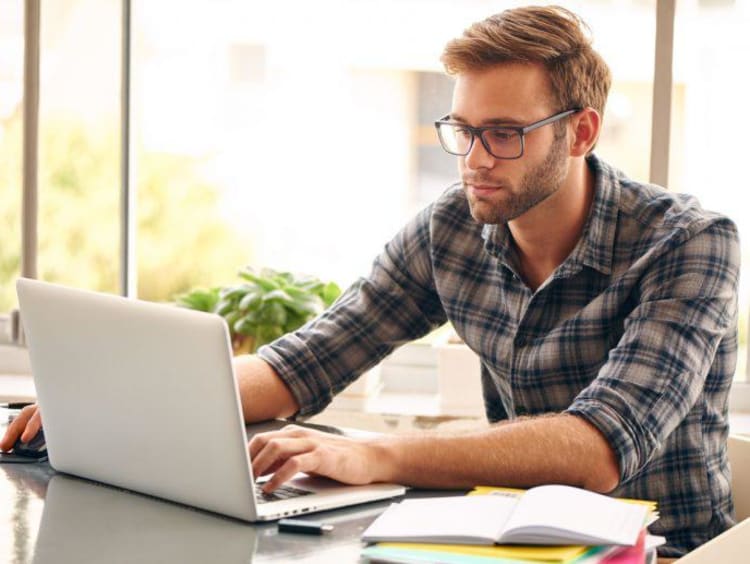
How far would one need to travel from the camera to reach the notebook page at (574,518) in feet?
4.32

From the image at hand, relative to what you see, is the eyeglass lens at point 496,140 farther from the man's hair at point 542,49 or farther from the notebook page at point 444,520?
the notebook page at point 444,520

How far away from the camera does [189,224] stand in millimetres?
3691

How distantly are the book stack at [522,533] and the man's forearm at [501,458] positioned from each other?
0.64 ft

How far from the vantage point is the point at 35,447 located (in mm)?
1805

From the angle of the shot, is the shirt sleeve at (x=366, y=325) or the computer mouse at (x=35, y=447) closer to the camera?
the computer mouse at (x=35, y=447)

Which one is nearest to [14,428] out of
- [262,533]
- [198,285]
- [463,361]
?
[262,533]

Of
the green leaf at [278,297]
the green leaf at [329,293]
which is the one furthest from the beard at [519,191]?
the green leaf at [329,293]

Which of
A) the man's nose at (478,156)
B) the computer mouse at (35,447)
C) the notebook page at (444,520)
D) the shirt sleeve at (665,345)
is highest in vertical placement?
the man's nose at (478,156)

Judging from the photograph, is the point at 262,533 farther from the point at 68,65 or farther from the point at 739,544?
the point at 68,65

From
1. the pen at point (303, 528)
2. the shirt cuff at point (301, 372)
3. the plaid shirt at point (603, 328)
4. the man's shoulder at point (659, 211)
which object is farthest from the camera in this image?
the shirt cuff at point (301, 372)

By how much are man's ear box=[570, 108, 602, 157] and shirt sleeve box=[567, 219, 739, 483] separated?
0.29 m

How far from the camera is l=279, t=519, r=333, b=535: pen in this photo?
4.67 ft

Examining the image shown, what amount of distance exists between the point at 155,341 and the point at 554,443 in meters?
0.57

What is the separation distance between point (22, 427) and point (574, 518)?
870 millimetres
